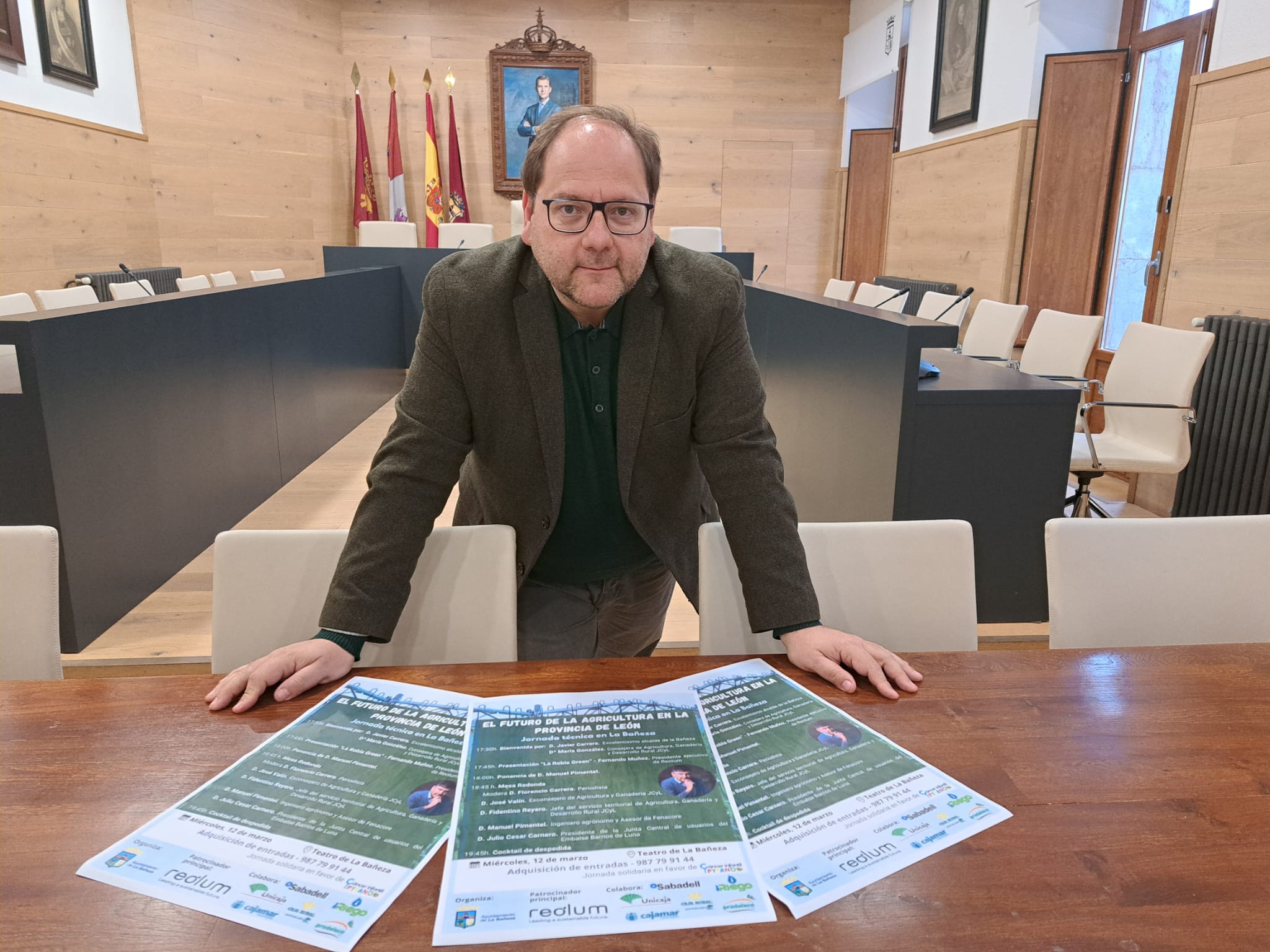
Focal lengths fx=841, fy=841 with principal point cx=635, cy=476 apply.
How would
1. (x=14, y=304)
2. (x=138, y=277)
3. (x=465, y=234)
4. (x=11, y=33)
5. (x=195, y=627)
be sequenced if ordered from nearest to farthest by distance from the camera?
(x=195, y=627), (x=14, y=304), (x=11, y=33), (x=138, y=277), (x=465, y=234)

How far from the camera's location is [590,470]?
4.33ft

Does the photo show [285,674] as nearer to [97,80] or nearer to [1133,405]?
[1133,405]

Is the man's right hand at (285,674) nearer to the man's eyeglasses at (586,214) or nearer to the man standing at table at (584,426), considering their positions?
the man standing at table at (584,426)

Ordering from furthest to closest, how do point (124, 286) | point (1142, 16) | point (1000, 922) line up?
point (124, 286) → point (1142, 16) → point (1000, 922)

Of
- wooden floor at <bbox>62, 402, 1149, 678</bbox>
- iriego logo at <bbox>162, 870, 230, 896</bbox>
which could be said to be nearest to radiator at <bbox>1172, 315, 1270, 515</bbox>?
wooden floor at <bbox>62, 402, 1149, 678</bbox>

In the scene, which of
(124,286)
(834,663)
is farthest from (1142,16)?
(124,286)

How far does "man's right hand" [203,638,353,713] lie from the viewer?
901mm

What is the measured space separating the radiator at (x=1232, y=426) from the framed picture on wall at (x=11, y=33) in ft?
21.0

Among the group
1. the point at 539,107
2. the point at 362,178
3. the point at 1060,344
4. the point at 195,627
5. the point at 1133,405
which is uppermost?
the point at 539,107

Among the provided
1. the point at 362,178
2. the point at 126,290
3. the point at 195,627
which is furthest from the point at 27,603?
the point at 362,178

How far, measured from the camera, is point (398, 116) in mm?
8039

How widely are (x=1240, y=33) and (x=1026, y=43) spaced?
1821 millimetres

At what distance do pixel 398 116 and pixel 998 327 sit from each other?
6309 mm

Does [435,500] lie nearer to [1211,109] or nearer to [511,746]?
[511,746]
